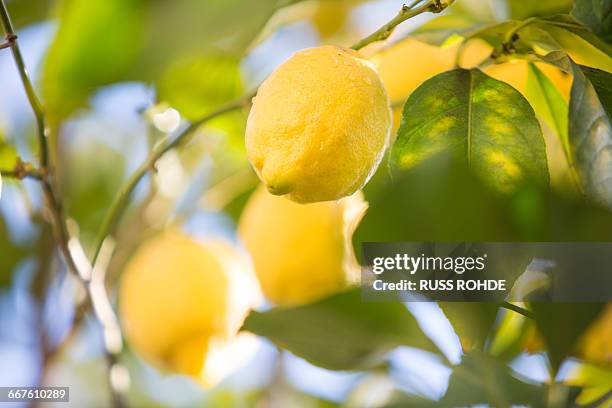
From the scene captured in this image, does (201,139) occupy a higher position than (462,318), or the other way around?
(462,318)

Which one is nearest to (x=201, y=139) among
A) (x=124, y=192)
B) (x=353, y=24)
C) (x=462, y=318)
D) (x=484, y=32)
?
(x=353, y=24)

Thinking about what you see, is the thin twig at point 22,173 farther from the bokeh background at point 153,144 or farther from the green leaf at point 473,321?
the green leaf at point 473,321

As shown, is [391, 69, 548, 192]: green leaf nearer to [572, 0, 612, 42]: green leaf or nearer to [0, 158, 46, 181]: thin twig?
[572, 0, 612, 42]: green leaf

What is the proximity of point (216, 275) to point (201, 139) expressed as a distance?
0.34 m

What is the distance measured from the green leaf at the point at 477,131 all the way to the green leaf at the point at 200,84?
0.36 meters

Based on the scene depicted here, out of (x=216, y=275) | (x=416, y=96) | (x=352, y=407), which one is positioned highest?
(x=416, y=96)

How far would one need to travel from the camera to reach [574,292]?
0.56 metres

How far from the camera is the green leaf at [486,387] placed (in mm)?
601

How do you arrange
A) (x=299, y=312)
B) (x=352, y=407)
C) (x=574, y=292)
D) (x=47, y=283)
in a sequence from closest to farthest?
1. (x=574, y=292)
2. (x=299, y=312)
3. (x=352, y=407)
4. (x=47, y=283)

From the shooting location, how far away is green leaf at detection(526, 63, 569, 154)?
81 centimetres

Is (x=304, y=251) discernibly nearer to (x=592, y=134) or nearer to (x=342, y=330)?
(x=342, y=330)

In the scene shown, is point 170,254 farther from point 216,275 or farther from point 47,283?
point 47,283

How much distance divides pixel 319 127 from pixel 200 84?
1.42ft

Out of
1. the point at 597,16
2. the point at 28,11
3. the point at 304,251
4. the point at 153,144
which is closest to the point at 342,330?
the point at 304,251
